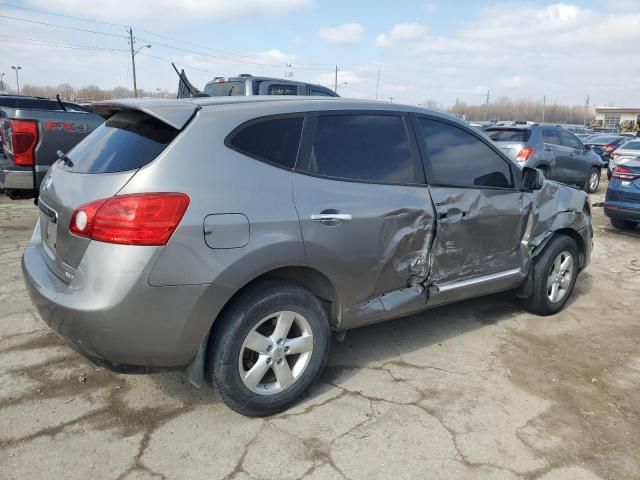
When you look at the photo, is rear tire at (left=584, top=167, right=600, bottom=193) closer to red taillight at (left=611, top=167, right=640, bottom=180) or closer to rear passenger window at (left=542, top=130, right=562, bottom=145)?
rear passenger window at (left=542, top=130, right=562, bottom=145)

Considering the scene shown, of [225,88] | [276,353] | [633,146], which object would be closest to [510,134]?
[633,146]

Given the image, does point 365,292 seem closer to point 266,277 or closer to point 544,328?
point 266,277

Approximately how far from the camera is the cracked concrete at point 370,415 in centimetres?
245

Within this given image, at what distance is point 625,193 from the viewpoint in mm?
7910

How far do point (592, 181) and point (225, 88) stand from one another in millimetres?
10209

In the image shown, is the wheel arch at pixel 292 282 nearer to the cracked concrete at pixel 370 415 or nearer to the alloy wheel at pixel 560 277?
the cracked concrete at pixel 370 415

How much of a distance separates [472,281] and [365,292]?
3.57ft

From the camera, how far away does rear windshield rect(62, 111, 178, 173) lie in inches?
97.7

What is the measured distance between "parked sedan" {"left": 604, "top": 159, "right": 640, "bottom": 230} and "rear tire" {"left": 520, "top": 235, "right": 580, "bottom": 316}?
4029 mm

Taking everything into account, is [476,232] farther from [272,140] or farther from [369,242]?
[272,140]

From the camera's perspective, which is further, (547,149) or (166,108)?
(547,149)

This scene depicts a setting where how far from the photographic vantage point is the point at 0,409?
9.11 feet

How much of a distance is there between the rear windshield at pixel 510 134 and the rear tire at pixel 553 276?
266 inches

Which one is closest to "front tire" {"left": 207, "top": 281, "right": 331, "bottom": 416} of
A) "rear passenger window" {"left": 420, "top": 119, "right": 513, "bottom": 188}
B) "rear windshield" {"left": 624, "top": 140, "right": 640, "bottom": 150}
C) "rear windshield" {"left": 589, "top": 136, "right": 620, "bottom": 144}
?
"rear passenger window" {"left": 420, "top": 119, "right": 513, "bottom": 188}
